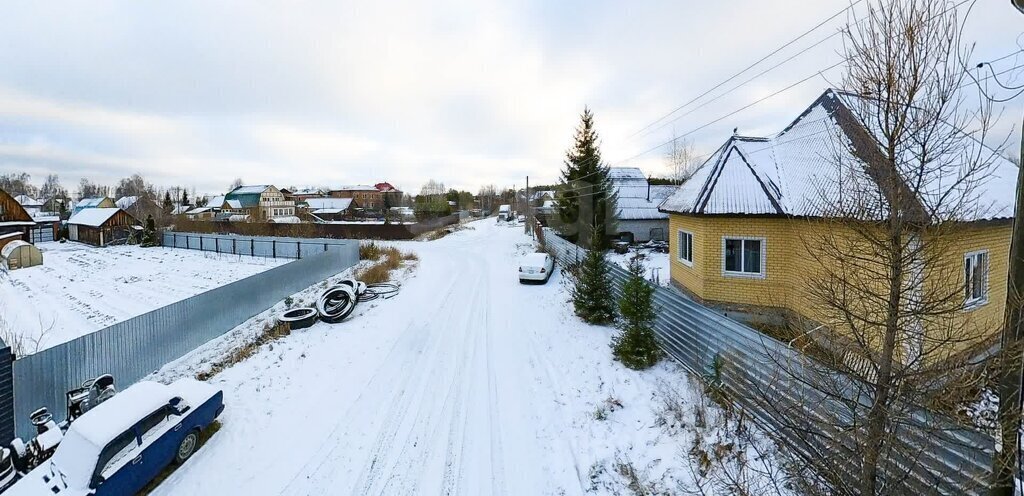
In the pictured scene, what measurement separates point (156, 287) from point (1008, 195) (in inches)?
1225

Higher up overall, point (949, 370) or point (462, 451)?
point (949, 370)

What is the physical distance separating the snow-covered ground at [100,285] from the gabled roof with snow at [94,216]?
7.31 meters

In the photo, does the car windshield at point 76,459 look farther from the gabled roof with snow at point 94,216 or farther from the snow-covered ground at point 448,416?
the gabled roof with snow at point 94,216

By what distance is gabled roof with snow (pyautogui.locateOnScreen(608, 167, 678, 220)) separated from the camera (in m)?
27.4

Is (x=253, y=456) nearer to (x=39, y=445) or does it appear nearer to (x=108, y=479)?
(x=108, y=479)

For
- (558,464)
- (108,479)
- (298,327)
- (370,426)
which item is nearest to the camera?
(108,479)

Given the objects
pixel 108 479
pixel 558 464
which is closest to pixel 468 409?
pixel 558 464

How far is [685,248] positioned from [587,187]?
9.81 m

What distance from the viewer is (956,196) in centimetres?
367

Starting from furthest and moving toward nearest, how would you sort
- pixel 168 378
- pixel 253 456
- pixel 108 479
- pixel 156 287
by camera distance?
pixel 156 287, pixel 168 378, pixel 253 456, pixel 108 479

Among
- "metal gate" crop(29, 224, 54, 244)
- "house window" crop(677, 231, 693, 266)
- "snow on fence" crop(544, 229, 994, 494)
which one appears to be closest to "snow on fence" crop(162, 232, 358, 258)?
"house window" crop(677, 231, 693, 266)

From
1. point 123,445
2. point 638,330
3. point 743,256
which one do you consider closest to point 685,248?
point 743,256

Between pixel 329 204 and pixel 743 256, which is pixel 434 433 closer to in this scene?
pixel 743 256

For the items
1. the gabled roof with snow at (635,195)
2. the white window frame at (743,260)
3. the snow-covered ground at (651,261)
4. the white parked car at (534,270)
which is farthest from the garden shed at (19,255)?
the white window frame at (743,260)
